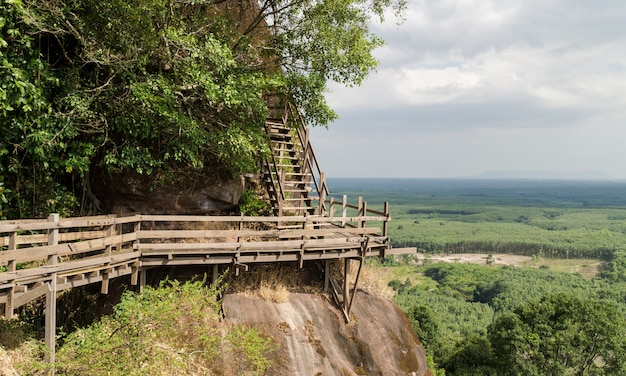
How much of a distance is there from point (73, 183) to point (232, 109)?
18.3ft

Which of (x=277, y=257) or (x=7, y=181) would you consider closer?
(x=7, y=181)

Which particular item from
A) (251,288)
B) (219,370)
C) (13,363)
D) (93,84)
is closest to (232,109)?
(93,84)

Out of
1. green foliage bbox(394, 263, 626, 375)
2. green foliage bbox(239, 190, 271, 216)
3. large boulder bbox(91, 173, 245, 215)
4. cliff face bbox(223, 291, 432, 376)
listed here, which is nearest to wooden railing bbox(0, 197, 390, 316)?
large boulder bbox(91, 173, 245, 215)

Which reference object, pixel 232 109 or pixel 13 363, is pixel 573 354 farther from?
pixel 13 363

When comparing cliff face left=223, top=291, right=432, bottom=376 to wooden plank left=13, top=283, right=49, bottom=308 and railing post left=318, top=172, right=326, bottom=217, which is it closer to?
railing post left=318, top=172, right=326, bottom=217

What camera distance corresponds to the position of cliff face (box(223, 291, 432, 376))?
46.9 feet

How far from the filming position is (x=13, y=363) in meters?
9.49

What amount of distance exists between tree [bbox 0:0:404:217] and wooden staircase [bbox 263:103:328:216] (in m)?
1.98

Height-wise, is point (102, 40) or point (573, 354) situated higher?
point (102, 40)

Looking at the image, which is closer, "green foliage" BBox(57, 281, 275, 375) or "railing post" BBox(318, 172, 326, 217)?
"green foliage" BBox(57, 281, 275, 375)

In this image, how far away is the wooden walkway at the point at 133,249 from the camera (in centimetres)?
920

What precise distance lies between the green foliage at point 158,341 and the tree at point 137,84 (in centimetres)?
408

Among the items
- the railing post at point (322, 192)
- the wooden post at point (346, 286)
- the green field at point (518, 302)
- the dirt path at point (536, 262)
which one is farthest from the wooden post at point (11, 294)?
the dirt path at point (536, 262)

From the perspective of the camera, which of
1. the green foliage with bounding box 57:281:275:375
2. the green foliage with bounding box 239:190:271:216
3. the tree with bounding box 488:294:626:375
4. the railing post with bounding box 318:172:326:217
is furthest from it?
the tree with bounding box 488:294:626:375
